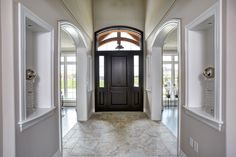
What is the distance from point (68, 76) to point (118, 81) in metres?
3.03

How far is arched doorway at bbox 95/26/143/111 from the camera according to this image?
7.34 metres

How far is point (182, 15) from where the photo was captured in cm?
310

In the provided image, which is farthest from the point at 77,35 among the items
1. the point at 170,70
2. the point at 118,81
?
the point at 170,70

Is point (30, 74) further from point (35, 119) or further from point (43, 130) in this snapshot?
point (43, 130)

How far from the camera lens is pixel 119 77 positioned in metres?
7.41

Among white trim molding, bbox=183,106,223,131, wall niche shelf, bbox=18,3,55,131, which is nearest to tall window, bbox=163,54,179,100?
white trim molding, bbox=183,106,223,131

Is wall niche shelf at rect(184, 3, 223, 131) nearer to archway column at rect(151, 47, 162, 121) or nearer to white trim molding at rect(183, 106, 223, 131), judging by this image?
white trim molding at rect(183, 106, 223, 131)

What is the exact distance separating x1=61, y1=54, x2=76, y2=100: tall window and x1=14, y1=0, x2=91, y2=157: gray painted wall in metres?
5.69

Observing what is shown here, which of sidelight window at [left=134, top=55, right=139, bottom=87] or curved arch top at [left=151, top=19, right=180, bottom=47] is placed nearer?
curved arch top at [left=151, top=19, right=180, bottom=47]
